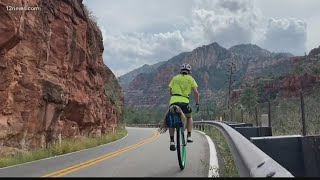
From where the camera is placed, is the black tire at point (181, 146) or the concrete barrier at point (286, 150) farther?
the black tire at point (181, 146)

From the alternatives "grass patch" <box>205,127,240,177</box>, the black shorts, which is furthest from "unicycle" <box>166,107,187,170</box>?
"grass patch" <box>205,127,240,177</box>

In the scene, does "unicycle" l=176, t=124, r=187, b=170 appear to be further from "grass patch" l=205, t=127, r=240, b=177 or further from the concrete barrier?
the concrete barrier

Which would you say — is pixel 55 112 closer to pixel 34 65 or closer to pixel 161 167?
pixel 34 65

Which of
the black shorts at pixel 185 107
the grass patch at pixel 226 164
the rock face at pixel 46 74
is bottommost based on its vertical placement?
the grass patch at pixel 226 164

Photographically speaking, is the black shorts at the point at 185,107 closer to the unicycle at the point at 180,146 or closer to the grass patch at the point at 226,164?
the unicycle at the point at 180,146

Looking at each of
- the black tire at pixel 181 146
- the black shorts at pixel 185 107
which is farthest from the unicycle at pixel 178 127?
the black shorts at pixel 185 107

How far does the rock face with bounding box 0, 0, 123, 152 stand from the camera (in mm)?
18828

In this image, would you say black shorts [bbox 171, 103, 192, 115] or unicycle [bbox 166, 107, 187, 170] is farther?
black shorts [bbox 171, 103, 192, 115]

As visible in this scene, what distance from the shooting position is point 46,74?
23734 mm

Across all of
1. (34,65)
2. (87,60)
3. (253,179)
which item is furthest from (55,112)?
(253,179)

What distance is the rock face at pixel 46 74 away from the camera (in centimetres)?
1883

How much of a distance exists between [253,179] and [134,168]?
673cm

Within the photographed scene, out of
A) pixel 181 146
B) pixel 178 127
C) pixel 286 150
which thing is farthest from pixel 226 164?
pixel 286 150

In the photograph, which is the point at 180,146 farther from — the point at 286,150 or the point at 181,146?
the point at 286,150
